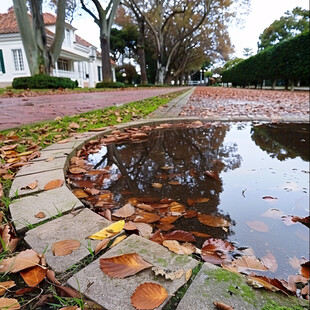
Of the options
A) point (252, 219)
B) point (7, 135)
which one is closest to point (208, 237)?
point (252, 219)

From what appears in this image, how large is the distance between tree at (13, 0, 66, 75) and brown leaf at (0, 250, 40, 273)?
11216mm

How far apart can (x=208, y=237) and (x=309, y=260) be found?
0.34m

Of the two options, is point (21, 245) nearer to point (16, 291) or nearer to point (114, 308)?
point (16, 291)

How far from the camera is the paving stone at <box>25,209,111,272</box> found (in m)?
0.67

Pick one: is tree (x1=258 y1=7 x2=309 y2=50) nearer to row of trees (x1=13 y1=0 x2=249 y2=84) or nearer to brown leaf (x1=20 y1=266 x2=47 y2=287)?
row of trees (x1=13 y1=0 x2=249 y2=84)

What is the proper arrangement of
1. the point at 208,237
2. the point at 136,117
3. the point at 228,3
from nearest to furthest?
1. the point at 208,237
2. the point at 136,117
3. the point at 228,3

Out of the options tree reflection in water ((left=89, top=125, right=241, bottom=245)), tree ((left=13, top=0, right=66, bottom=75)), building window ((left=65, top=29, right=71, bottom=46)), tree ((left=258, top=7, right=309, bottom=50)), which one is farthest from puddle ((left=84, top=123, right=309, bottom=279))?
tree ((left=258, top=7, right=309, bottom=50))

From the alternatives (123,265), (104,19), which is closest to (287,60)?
(104,19)

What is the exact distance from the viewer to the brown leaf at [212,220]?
3.28 ft

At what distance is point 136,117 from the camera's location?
3355 mm

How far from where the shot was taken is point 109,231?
2.66 feet

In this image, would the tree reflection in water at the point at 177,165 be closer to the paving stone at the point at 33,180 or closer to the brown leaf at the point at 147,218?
the brown leaf at the point at 147,218

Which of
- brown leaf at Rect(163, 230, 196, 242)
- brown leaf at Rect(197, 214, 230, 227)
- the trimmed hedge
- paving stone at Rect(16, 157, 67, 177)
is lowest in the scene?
brown leaf at Rect(197, 214, 230, 227)

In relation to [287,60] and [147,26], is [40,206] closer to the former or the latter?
[287,60]
